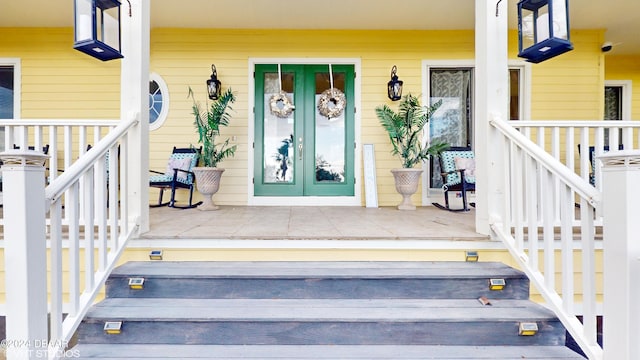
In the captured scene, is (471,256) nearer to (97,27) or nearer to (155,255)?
(155,255)

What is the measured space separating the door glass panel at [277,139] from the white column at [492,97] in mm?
2962

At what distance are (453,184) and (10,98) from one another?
622cm

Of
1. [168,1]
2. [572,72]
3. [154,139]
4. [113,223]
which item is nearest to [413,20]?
[572,72]

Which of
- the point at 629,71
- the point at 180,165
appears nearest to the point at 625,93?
the point at 629,71

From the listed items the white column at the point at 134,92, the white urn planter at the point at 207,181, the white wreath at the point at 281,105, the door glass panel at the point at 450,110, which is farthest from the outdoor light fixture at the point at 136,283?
the door glass panel at the point at 450,110

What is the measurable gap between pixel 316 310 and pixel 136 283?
1073 mm

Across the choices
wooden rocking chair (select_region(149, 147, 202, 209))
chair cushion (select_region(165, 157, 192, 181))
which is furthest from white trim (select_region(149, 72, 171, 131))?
chair cushion (select_region(165, 157, 192, 181))

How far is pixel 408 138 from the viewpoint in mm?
4680

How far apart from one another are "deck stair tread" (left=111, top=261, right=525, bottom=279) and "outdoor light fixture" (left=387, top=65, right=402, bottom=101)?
10.1ft

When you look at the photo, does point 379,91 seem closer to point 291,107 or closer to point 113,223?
point 291,107

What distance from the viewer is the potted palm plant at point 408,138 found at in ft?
14.4

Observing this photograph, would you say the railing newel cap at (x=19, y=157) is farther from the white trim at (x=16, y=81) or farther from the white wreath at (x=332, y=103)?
the white trim at (x=16, y=81)

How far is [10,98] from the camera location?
5.01 m

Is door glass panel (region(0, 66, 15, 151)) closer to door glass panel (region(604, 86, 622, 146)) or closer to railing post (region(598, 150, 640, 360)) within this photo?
railing post (region(598, 150, 640, 360))
